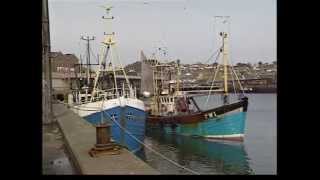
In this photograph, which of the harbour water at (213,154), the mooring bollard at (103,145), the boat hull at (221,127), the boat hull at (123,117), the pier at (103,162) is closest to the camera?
the pier at (103,162)

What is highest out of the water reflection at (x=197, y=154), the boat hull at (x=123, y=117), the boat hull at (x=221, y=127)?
the boat hull at (x=123, y=117)

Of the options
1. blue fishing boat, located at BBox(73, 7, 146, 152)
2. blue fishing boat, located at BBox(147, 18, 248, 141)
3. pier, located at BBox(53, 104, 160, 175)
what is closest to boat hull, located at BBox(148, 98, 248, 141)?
blue fishing boat, located at BBox(147, 18, 248, 141)

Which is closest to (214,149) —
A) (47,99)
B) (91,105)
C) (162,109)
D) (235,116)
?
(235,116)

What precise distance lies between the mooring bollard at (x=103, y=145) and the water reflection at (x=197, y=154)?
8.59m

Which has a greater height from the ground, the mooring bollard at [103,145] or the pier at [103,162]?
the mooring bollard at [103,145]

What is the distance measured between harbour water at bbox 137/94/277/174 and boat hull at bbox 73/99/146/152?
1480mm

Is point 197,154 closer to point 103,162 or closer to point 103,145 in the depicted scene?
point 103,145

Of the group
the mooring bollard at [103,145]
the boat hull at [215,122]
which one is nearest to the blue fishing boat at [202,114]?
the boat hull at [215,122]

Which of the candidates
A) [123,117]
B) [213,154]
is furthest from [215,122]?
[123,117]

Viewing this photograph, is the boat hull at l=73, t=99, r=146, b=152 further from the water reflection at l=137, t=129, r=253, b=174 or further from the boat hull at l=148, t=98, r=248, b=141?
the boat hull at l=148, t=98, r=248, b=141

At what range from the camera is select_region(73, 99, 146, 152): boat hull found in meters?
18.2

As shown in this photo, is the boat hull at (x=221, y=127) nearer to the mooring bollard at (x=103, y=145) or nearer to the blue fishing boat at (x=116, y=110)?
the blue fishing boat at (x=116, y=110)

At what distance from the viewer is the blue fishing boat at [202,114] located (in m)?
28.9
